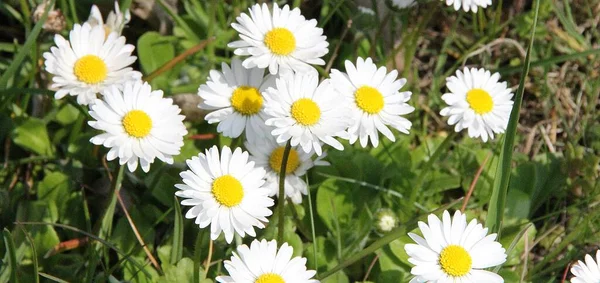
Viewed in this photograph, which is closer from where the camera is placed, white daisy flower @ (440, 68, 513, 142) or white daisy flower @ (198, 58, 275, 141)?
white daisy flower @ (198, 58, 275, 141)

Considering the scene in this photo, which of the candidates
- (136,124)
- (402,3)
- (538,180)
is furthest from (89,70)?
(538,180)

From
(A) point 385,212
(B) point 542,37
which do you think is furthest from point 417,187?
(B) point 542,37

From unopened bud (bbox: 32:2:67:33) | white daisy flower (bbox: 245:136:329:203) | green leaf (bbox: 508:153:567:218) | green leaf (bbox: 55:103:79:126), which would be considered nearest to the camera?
white daisy flower (bbox: 245:136:329:203)

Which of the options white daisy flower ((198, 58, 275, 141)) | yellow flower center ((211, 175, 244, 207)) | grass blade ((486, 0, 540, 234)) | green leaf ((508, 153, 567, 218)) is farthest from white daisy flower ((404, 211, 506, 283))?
green leaf ((508, 153, 567, 218))

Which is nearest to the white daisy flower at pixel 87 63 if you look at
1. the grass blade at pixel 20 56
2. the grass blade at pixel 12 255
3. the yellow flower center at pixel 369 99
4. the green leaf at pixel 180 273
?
the grass blade at pixel 20 56

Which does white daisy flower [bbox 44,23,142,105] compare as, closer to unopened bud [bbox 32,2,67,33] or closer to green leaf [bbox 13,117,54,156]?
unopened bud [bbox 32,2,67,33]

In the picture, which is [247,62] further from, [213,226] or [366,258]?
[366,258]
